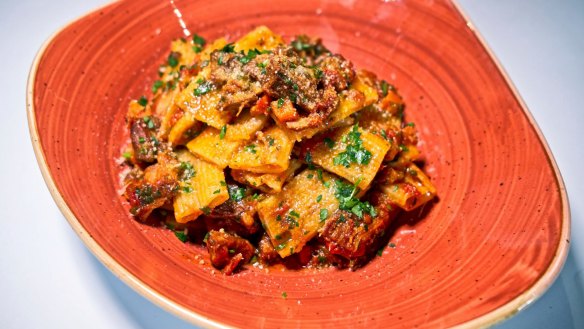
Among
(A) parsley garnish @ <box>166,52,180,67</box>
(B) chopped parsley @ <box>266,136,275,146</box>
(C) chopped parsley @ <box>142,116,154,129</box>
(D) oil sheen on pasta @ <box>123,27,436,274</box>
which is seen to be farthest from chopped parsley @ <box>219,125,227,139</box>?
(A) parsley garnish @ <box>166,52,180,67</box>

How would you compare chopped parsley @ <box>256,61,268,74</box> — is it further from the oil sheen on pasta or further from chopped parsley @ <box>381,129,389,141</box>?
chopped parsley @ <box>381,129,389,141</box>

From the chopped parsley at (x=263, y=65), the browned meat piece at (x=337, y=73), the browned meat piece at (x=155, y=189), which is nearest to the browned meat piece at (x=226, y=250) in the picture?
the browned meat piece at (x=155, y=189)

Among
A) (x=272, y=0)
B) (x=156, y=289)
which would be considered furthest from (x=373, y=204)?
(x=272, y=0)

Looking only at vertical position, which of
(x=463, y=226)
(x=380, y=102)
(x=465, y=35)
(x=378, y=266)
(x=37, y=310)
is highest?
(x=465, y=35)

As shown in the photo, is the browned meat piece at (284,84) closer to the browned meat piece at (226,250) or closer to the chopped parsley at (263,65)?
the chopped parsley at (263,65)

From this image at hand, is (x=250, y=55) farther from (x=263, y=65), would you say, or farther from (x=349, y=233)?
(x=349, y=233)

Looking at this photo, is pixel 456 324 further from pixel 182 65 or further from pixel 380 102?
pixel 182 65

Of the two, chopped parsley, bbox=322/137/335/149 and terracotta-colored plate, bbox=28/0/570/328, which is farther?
chopped parsley, bbox=322/137/335/149
